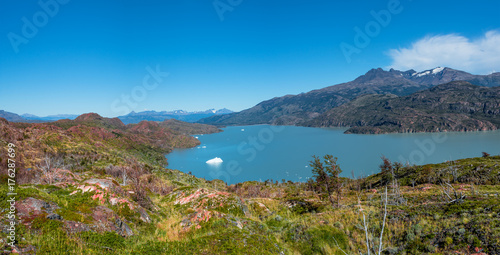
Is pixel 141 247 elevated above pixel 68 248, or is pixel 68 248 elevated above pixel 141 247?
pixel 68 248

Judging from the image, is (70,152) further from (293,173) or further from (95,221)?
(95,221)

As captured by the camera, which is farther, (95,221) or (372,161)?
(372,161)

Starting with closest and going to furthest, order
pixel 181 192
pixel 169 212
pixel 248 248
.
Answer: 1. pixel 248 248
2. pixel 169 212
3. pixel 181 192

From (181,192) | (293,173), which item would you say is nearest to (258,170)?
(293,173)

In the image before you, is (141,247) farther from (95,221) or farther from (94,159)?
(94,159)

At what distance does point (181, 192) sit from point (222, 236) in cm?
1393

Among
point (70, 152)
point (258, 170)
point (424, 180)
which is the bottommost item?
point (258, 170)

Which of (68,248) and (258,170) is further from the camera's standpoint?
(258,170)

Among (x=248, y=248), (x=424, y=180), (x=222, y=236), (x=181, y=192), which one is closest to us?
(x=248, y=248)

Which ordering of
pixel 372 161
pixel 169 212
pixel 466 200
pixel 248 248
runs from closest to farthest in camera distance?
1. pixel 248 248
2. pixel 466 200
3. pixel 169 212
4. pixel 372 161

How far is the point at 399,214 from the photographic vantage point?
51.1 feet

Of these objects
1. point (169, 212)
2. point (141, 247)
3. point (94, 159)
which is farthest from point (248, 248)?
point (94, 159)

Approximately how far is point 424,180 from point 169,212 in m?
81.5

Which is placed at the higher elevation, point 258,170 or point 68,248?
point 68,248
